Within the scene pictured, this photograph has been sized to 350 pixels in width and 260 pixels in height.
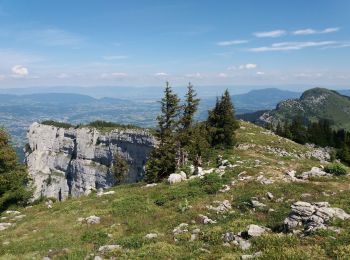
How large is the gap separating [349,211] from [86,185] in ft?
524

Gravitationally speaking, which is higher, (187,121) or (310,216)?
(187,121)

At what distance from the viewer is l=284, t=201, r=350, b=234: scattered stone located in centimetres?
1862

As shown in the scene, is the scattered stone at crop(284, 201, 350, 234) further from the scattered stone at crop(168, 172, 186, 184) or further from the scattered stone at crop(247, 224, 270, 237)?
the scattered stone at crop(168, 172, 186, 184)

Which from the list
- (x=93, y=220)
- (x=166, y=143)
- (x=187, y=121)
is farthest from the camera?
(x=187, y=121)

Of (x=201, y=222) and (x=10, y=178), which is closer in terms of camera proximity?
(x=201, y=222)

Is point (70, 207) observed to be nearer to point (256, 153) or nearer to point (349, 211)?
point (349, 211)

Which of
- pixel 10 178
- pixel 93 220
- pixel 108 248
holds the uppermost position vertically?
pixel 108 248

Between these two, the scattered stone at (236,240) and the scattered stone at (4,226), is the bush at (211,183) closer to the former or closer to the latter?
the scattered stone at (236,240)

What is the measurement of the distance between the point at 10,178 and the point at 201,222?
28.8 metres

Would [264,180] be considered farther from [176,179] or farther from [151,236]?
[151,236]

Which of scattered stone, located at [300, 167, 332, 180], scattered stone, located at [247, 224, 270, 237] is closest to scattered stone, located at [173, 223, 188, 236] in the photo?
scattered stone, located at [247, 224, 270, 237]

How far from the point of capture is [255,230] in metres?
19.2

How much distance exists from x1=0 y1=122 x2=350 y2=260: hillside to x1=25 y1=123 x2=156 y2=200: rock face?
106150 mm

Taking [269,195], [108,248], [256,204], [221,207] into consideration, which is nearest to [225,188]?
[269,195]
